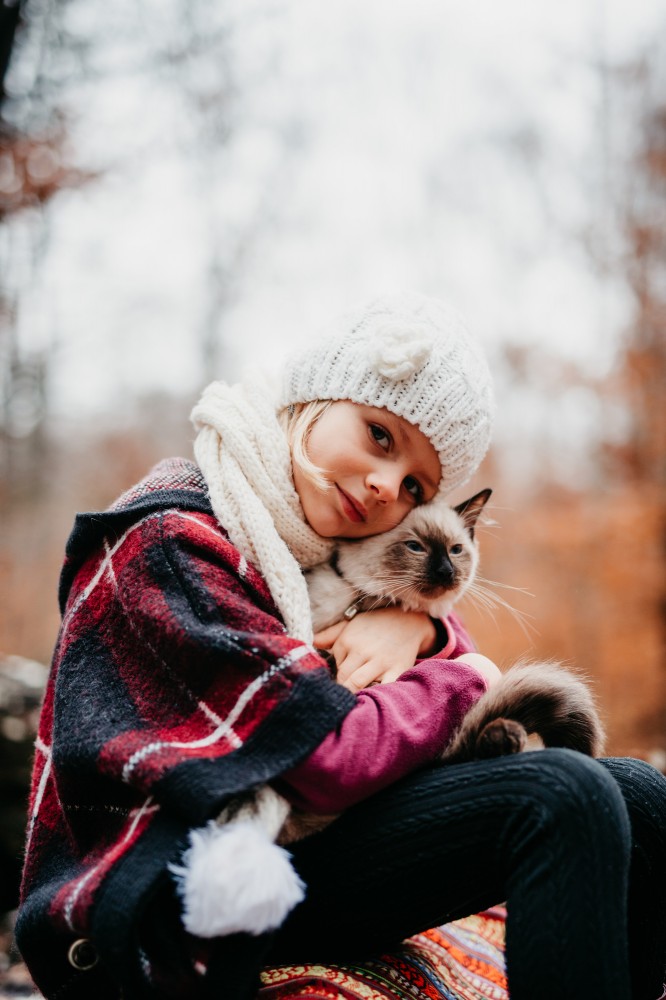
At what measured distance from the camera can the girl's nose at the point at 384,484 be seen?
147 centimetres

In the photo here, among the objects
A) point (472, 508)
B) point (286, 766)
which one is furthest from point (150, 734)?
point (472, 508)

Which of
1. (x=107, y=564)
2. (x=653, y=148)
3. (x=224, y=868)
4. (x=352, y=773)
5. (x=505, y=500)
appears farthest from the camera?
(x=653, y=148)

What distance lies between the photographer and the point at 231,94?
6.12 meters

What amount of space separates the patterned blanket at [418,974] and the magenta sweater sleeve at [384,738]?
39cm

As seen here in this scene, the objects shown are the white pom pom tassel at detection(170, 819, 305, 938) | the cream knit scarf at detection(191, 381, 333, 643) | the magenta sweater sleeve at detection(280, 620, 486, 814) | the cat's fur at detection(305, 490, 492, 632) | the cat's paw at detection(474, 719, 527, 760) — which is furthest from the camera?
the cat's fur at detection(305, 490, 492, 632)

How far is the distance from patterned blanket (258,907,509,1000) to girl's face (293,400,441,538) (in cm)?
82

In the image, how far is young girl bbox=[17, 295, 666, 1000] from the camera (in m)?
1.08

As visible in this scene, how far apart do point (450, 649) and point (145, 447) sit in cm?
678

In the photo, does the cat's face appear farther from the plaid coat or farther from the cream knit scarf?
the plaid coat

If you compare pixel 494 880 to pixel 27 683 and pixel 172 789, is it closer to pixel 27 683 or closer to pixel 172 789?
pixel 172 789

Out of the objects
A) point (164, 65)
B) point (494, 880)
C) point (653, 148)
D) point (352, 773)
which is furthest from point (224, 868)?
point (653, 148)

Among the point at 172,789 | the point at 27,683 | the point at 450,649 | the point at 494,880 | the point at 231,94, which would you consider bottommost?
the point at 27,683

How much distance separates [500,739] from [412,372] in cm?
71

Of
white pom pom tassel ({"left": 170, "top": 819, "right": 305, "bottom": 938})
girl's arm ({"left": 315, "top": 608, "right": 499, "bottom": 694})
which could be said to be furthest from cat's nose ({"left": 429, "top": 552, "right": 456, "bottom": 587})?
white pom pom tassel ({"left": 170, "top": 819, "right": 305, "bottom": 938})
